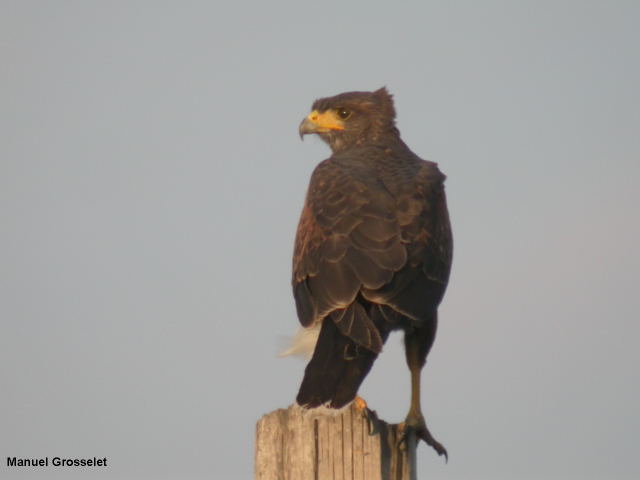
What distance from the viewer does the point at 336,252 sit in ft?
22.8

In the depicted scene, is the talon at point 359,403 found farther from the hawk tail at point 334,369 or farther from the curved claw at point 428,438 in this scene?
the curved claw at point 428,438

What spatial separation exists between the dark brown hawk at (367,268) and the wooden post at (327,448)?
56cm

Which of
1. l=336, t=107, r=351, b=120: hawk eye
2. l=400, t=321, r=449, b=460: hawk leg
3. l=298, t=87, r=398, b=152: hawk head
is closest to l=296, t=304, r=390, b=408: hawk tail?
l=400, t=321, r=449, b=460: hawk leg

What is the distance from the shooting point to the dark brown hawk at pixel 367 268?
638cm

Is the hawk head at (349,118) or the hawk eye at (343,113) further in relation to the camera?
the hawk eye at (343,113)

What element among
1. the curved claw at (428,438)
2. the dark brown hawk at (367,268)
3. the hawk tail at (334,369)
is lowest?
the curved claw at (428,438)

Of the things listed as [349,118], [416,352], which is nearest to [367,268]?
[416,352]

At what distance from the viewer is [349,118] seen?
9.66m

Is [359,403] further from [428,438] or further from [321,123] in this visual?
[321,123]

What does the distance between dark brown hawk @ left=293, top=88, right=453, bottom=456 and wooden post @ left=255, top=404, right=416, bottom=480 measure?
0.56 metres

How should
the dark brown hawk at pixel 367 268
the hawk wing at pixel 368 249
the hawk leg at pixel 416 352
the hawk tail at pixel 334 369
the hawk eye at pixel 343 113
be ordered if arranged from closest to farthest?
the hawk tail at pixel 334 369, the dark brown hawk at pixel 367 268, the hawk wing at pixel 368 249, the hawk leg at pixel 416 352, the hawk eye at pixel 343 113

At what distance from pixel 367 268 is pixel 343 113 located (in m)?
3.20

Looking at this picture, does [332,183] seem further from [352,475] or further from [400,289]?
[352,475]

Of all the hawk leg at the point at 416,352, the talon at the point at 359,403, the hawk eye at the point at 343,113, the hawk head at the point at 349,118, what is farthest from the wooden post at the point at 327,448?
the hawk eye at the point at 343,113
